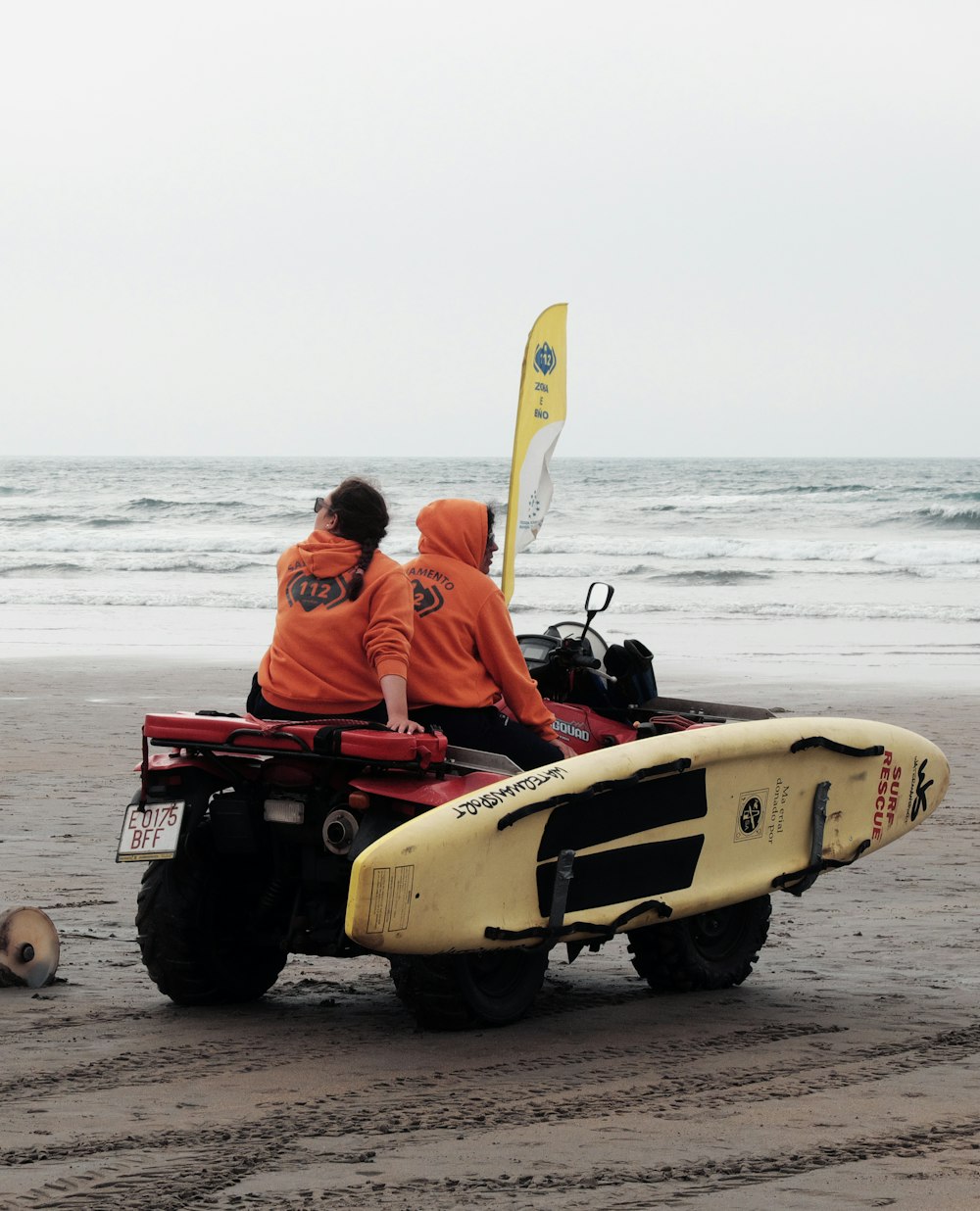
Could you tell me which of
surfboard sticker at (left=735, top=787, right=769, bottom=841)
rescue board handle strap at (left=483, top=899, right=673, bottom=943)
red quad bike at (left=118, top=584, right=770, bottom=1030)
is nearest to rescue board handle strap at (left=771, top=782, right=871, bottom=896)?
surfboard sticker at (left=735, top=787, right=769, bottom=841)

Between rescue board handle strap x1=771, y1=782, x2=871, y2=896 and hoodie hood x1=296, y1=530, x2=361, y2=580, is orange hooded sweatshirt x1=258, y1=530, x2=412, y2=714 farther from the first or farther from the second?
rescue board handle strap x1=771, y1=782, x2=871, y2=896

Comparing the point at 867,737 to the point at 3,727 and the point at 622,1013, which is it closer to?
the point at 622,1013

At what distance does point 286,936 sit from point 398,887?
677mm

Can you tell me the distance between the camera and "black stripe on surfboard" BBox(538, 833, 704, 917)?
486 cm

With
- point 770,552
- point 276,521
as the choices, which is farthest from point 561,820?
point 276,521

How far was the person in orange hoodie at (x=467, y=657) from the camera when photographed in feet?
16.8

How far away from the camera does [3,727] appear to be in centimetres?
1181

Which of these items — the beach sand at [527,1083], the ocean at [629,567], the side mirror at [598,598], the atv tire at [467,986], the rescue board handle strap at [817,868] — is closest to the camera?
the beach sand at [527,1083]

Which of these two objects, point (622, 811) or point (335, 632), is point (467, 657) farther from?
point (622, 811)

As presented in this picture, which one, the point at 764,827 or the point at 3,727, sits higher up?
the point at 764,827

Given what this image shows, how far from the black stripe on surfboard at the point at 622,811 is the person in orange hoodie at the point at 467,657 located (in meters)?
0.30

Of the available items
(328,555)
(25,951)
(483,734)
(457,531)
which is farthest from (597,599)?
(25,951)

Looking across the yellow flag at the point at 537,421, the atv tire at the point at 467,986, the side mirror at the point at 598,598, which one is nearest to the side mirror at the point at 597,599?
the side mirror at the point at 598,598

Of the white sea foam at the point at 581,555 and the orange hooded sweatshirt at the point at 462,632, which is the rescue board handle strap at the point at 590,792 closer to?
the orange hooded sweatshirt at the point at 462,632
